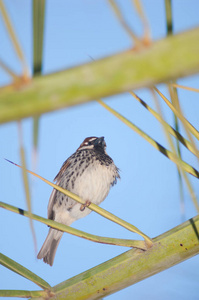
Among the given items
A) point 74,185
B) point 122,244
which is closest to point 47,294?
point 122,244

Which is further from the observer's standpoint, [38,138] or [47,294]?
[47,294]

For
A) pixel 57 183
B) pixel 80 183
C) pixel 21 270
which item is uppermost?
pixel 57 183

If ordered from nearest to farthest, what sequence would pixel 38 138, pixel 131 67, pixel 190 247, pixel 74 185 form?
pixel 131 67, pixel 38 138, pixel 190 247, pixel 74 185

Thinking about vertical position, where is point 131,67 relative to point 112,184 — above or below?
below

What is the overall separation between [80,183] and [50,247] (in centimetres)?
91

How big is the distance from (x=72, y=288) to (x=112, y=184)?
3.65 m

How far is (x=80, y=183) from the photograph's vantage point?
510cm

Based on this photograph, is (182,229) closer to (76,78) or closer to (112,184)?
(76,78)

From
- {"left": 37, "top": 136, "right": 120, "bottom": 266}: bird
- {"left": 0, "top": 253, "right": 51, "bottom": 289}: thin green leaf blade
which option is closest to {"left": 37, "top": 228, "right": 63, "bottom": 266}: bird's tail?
{"left": 37, "top": 136, "right": 120, "bottom": 266}: bird

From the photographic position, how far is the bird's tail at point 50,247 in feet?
15.2

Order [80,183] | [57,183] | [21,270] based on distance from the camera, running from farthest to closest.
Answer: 1. [57,183]
2. [80,183]
3. [21,270]

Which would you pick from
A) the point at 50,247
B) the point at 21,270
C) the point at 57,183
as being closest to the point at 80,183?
the point at 57,183

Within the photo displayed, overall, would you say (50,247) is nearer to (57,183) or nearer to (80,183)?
(80,183)

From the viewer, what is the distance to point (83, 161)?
521 cm
